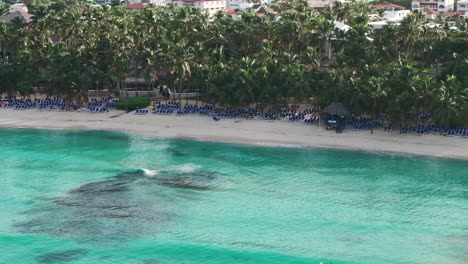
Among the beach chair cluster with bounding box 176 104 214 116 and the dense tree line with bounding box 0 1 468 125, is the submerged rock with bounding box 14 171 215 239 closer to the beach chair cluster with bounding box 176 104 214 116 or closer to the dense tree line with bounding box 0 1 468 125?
the dense tree line with bounding box 0 1 468 125

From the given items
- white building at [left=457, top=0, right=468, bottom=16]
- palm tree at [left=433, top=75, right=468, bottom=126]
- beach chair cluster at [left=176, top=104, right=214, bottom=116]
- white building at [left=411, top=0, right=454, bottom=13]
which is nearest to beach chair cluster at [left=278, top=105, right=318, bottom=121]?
beach chair cluster at [left=176, top=104, right=214, bottom=116]

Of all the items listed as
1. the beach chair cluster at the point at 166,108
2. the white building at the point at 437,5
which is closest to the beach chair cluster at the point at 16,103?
the beach chair cluster at the point at 166,108

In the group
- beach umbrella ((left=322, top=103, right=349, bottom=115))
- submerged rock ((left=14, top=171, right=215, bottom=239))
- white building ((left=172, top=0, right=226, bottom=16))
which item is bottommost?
submerged rock ((left=14, top=171, right=215, bottom=239))

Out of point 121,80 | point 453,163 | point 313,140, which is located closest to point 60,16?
point 121,80

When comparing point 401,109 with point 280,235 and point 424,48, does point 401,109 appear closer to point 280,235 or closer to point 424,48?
point 424,48

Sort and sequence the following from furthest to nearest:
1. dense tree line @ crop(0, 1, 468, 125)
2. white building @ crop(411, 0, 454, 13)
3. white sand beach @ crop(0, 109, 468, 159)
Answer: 1. white building @ crop(411, 0, 454, 13)
2. dense tree line @ crop(0, 1, 468, 125)
3. white sand beach @ crop(0, 109, 468, 159)

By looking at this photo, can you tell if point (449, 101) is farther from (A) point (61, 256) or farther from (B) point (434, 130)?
(A) point (61, 256)

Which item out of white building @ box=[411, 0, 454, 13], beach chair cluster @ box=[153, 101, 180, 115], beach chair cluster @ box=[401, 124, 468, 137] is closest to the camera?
beach chair cluster @ box=[401, 124, 468, 137]

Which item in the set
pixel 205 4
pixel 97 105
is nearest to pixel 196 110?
pixel 97 105
